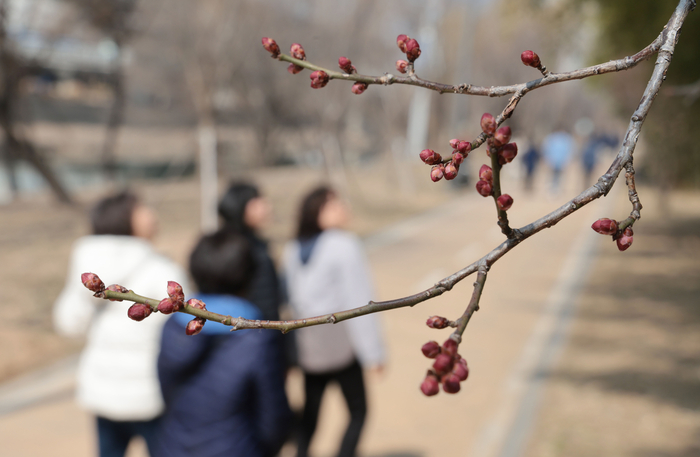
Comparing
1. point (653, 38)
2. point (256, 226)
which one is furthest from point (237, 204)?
point (653, 38)

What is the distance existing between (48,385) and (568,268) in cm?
808

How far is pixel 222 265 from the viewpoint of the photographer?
8.48 ft

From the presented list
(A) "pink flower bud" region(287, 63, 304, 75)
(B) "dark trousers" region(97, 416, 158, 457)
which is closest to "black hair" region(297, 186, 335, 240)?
(B) "dark trousers" region(97, 416, 158, 457)

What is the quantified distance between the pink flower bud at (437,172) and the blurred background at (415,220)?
464mm

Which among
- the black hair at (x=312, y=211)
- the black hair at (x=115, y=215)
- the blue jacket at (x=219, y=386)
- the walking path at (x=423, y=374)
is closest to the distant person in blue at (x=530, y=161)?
the walking path at (x=423, y=374)

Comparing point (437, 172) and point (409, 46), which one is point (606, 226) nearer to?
point (437, 172)

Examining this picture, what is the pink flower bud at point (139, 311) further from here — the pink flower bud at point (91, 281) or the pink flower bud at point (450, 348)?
the pink flower bud at point (450, 348)

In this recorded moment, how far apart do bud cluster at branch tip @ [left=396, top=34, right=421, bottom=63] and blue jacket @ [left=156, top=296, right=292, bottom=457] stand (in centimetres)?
166

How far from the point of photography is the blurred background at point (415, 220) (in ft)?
16.8

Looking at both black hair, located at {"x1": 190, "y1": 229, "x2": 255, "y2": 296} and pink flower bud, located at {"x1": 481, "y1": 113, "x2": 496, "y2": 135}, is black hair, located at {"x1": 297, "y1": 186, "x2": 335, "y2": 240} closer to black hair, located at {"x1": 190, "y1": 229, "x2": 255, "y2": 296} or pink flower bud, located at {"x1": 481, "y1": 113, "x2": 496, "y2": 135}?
black hair, located at {"x1": 190, "y1": 229, "x2": 255, "y2": 296}

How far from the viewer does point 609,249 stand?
12.9 metres

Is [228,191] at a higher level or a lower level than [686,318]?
lower

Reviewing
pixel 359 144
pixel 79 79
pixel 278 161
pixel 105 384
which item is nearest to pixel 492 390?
pixel 105 384

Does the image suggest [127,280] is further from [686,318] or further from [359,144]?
[359,144]
